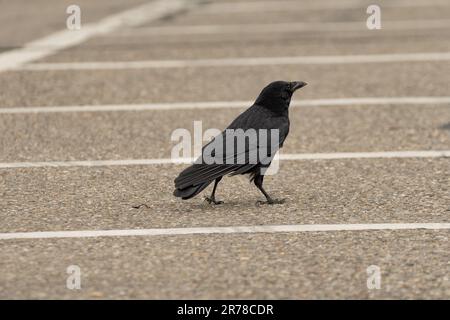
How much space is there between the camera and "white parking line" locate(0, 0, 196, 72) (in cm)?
1481

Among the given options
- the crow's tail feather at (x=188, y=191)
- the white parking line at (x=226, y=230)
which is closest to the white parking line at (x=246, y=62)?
the crow's tail feather at (x=188, y=191)

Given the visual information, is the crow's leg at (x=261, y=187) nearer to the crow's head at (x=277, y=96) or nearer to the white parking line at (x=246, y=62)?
the crow's head at (x=277, y=96)

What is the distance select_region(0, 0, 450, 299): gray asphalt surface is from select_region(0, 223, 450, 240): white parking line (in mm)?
96

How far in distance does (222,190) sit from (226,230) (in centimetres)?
131

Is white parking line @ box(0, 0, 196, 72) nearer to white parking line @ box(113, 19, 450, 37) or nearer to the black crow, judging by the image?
white parking line @ box(113, 19, 450, 37)

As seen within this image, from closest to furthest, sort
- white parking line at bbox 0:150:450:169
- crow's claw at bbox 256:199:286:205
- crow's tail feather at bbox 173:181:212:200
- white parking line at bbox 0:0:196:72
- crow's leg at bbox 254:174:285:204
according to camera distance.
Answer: crow's tail feather at bbox 173:181:212:200 < crow's leg at bbox 254:174:285:204 < crow's claw at bbox 256:199:286:205 < white parking line at bbox 0:150:450:169 < white parking line at bbox 0:0:196:72

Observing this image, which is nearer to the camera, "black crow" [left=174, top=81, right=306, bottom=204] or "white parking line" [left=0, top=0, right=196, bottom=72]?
"black crow" [left=174, top=81, right=306, bottom=204]

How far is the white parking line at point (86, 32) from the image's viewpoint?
1481cm

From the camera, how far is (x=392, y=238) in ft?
21.8

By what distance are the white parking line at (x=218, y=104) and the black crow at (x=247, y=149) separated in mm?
3937

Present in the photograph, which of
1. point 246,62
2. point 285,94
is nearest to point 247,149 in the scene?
point 285,94

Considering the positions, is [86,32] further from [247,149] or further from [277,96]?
[247,149]

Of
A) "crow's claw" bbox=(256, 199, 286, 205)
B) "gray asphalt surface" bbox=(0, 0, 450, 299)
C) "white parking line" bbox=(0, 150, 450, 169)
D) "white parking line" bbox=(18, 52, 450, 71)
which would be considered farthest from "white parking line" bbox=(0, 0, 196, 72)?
"crow's claw" bbox=(256, 199, 286, 205)

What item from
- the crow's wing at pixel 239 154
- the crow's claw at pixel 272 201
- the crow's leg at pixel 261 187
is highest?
the crow's wing at pixel 239 154
